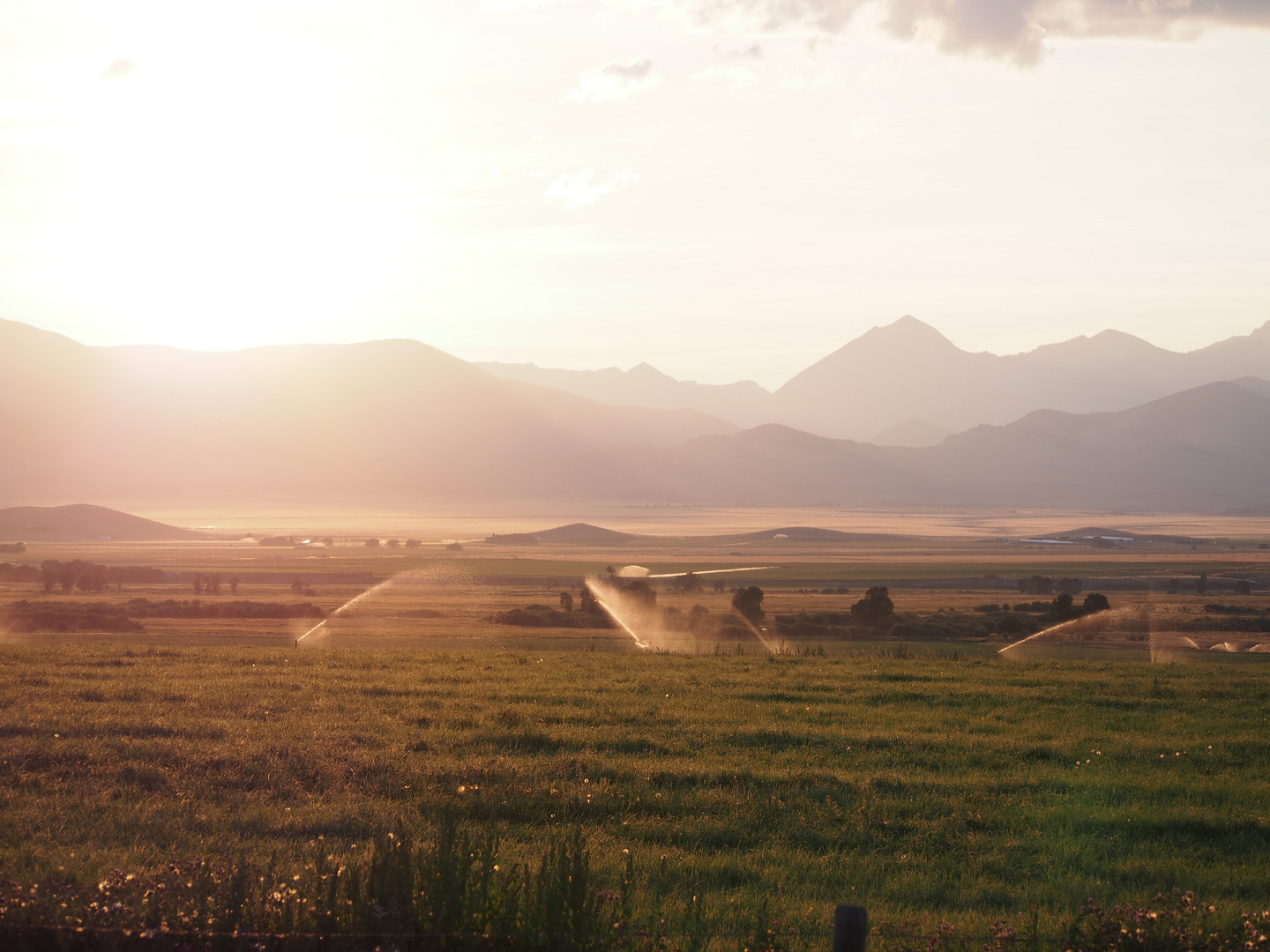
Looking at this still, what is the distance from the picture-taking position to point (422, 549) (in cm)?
14000

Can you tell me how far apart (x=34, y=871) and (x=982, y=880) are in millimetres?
7399

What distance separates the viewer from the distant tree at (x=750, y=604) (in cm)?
5197

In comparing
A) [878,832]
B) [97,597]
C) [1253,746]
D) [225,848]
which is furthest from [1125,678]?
[97,597]

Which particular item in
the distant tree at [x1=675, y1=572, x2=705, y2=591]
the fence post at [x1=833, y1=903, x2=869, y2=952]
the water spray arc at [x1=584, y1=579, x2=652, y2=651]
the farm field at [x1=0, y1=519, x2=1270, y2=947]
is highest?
the fence post at [x1=833, y1=903, x2=869, y2=952]

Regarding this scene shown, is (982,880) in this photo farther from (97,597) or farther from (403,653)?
(97,597)

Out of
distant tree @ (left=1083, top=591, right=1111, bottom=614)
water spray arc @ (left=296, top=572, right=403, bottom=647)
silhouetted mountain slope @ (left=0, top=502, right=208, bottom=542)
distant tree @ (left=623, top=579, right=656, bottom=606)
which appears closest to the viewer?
water spray arc @ (left=296, top=572, right=403, bottom=647)

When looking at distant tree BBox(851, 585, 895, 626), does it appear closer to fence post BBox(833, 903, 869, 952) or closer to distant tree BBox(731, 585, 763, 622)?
distant tree BBox(731, 585, 763, 622)

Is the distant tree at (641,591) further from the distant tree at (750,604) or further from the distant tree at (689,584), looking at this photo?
the distant tree at (689,584)

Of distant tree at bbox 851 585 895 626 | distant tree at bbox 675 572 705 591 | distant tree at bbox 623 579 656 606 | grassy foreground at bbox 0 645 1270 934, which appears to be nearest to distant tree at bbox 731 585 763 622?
distant tree at bbox 851 585 895 626

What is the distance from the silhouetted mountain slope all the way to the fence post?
178 m

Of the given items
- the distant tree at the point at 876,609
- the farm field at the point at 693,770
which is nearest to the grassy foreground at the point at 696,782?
the farm field at the point at 693,770

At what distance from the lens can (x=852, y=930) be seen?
4.93m

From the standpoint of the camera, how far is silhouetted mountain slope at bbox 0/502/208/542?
164 metres

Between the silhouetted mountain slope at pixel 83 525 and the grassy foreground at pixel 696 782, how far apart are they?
165308mm
